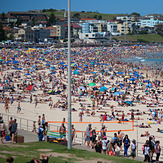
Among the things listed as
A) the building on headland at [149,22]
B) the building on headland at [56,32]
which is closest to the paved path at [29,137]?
the building on headland at [56,32]

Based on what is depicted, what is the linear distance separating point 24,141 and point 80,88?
812 inches

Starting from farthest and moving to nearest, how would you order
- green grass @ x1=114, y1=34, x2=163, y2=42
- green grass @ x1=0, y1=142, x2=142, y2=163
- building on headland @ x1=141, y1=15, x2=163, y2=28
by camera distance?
building on headland @ x1=141, y1=15, x2=163, y2=28
green grass @ x1=114, y1=34, x2=163, y2=42
green grass @ x1=0, y1=142, x2=142, y2=163

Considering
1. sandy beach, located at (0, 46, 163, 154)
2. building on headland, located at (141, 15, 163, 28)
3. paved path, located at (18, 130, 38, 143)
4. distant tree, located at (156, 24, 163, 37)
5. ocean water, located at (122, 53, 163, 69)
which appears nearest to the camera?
paved path, located at (18, 130, 38, 143)

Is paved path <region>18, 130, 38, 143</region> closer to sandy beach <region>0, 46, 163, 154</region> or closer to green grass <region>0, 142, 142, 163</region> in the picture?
green grass <region>0, 142, 142, 163</region>

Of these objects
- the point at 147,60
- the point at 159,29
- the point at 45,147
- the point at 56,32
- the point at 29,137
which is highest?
the point at 159,29

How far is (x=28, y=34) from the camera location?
113562 mm

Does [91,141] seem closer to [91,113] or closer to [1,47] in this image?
[91,113]

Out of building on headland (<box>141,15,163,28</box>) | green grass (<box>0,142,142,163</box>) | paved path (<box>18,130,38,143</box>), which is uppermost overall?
building on headland (<box>141,15,163,28</box>)

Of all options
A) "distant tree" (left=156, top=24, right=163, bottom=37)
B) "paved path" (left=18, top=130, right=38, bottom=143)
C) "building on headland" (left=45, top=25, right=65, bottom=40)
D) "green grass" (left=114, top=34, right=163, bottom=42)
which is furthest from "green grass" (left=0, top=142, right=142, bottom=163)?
"distant tree" (left=156, top=24, right=163, bottom=37)

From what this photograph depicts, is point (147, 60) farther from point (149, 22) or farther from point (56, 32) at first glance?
point (149, 22)

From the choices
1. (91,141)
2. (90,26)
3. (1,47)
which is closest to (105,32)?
(90,26)

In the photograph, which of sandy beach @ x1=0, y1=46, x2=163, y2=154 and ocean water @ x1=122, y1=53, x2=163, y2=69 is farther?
ocean water @ x1=122, y1=53, x2=163, y2=69

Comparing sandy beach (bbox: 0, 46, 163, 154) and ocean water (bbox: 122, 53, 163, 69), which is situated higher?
ocean water (bbox: 122, 53, 163, 69)

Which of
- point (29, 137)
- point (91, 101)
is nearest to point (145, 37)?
point (91, 101)
